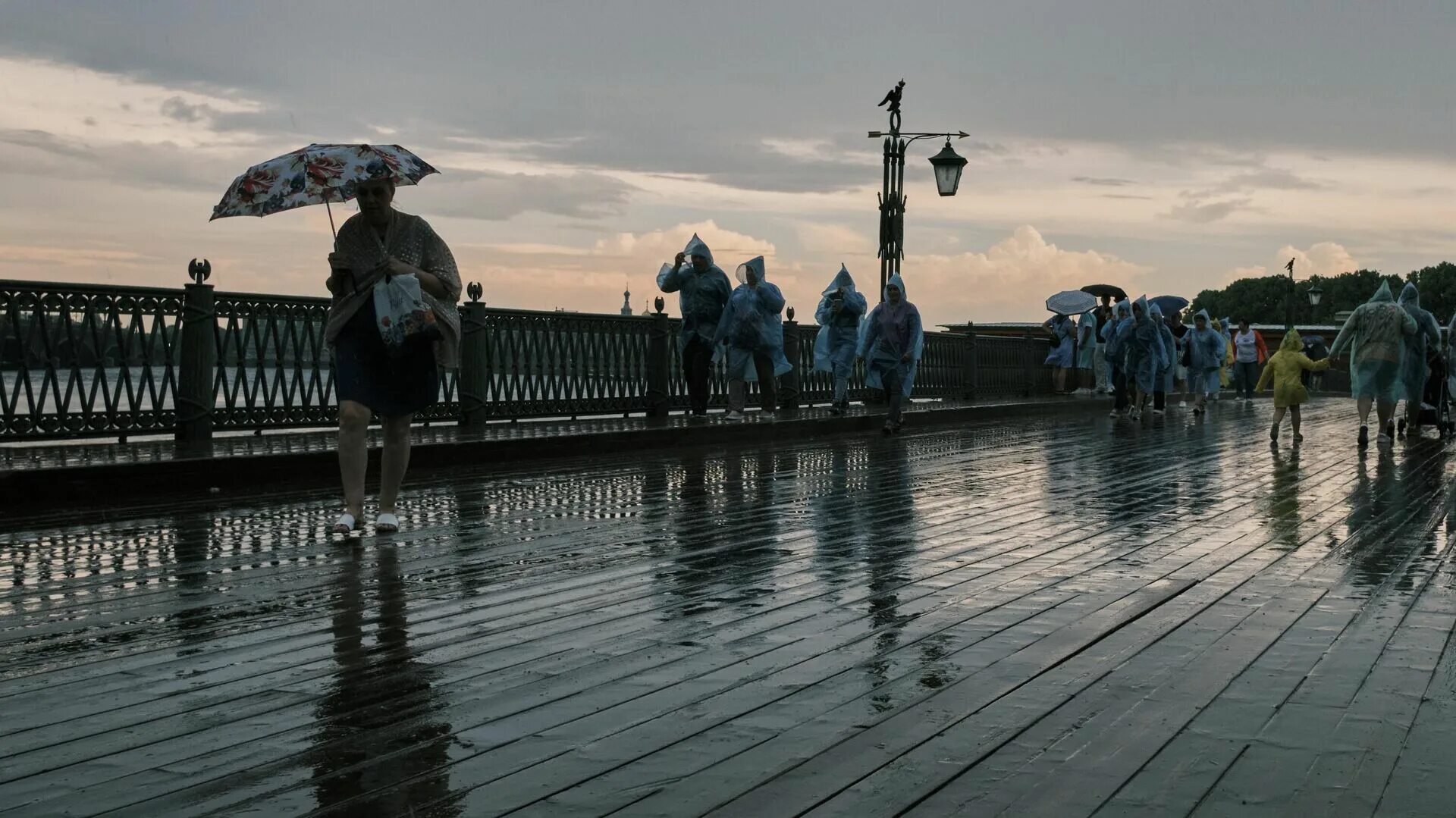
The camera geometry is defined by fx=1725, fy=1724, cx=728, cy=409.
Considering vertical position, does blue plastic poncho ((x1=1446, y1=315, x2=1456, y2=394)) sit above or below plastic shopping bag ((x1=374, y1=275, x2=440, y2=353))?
below

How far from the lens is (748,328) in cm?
2152

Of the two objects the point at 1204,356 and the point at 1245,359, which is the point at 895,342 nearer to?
the point at 1204,356

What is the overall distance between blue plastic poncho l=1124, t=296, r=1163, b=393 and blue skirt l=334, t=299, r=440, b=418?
772 inches

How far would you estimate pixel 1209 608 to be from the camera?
6684 mm

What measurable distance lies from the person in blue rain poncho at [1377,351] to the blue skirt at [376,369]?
12681mm

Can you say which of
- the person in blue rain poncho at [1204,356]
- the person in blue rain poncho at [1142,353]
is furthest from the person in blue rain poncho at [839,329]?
the person in blue rain poncho at [1204,356]

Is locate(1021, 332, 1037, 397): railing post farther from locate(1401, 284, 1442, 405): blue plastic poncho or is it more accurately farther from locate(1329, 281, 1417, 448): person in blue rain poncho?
locate(1329, 281, 1417, 448): person in blue rain poncho

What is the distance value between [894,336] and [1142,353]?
7847 mm

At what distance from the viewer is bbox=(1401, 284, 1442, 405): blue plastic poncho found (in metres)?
19.5

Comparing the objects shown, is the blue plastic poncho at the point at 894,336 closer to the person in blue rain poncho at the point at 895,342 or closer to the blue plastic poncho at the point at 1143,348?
the person in blue rain poncho at the point at 895,342

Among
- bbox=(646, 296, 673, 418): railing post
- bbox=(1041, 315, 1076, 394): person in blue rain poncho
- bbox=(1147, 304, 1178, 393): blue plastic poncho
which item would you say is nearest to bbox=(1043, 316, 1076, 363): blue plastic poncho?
bbox=(1041, 315, 1076, 394): person in blue rain poncho

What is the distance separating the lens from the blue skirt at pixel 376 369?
8750mm

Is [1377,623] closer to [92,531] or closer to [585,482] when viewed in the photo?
[92,531]

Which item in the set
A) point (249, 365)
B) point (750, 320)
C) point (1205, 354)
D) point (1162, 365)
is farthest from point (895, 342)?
point (1205, 354)
